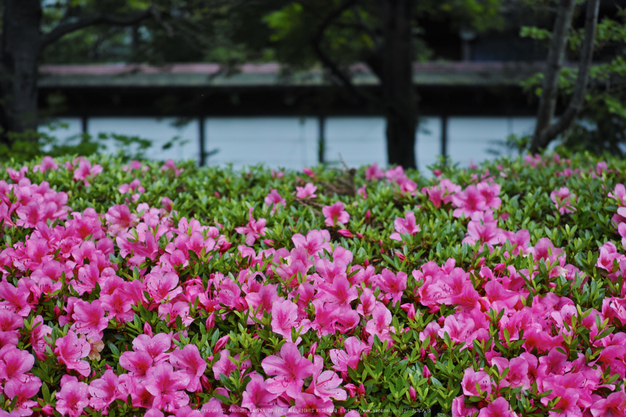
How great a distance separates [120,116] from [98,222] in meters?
10.5

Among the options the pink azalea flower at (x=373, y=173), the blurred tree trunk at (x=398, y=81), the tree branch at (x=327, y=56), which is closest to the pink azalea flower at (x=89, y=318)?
the pink azalea flower at (x=373, y=173)

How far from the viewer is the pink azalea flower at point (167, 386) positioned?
5.01 ft

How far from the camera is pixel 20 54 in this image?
26.0ft

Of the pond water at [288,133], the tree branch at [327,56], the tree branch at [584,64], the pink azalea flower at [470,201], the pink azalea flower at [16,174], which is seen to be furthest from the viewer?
the pond water at [288,133]

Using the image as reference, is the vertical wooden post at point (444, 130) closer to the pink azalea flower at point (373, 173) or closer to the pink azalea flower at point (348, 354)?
the pink azalea flower at point (373, 173)

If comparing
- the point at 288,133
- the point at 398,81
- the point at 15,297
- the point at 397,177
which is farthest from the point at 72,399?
the point at 288,133

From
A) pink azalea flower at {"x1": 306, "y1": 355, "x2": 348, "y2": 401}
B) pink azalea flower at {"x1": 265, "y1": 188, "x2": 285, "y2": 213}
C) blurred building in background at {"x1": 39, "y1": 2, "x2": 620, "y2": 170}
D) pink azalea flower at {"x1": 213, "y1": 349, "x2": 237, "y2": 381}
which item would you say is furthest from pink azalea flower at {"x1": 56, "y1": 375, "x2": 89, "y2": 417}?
blurred building in background at {"x1": 39, "y1": 2, "x2": 620, "y2": 170}

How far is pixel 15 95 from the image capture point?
25.8 feet

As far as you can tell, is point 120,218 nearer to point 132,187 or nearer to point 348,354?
point 132,187

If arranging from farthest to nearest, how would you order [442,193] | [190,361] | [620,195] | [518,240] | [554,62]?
[554,62], [442,193], [620,195], [518,240], [190,361]

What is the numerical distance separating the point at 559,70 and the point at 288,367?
4.85 metres

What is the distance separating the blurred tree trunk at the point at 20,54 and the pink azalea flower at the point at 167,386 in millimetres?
7287

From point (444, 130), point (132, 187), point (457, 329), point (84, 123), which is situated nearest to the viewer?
point (457, 329)

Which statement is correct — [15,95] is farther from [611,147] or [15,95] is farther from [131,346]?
[611,147]
